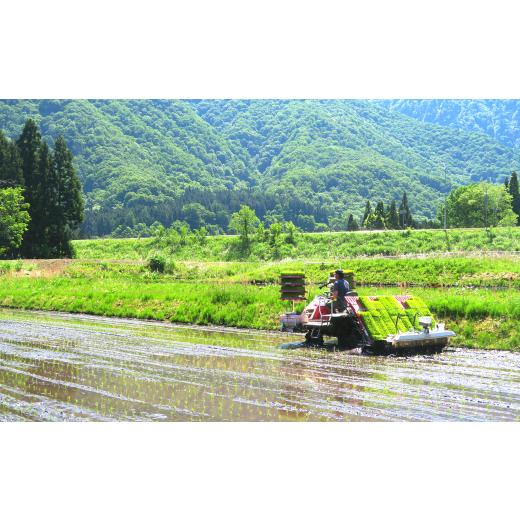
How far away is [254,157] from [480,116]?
6199 centimetres

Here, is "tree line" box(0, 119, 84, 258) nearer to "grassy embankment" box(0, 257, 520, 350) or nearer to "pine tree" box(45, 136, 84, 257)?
"pine tree" box(45, 136, 84, 257)

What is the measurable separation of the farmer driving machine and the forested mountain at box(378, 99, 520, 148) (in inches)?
6031

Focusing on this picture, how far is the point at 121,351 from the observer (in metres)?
15.2

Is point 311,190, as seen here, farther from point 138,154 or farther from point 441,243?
point 441,243

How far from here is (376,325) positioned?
14.2 meters

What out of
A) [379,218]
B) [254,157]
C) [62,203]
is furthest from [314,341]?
[254,157]

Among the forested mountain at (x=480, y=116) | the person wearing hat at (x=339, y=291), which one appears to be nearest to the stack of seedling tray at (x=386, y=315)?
the person wearing hat at (x=339, y=291)

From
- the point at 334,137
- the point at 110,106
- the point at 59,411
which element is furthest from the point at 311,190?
the point at 59,411

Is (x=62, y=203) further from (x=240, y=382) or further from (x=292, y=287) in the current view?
(x=240, y=382)

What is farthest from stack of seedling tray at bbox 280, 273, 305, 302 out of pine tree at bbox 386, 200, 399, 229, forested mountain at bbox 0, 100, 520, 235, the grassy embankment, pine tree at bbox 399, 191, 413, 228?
pine tree at bbox 399, 191, 413, 228

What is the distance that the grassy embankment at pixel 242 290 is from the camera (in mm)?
16000

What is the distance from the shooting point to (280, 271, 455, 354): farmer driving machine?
1395 centimetres

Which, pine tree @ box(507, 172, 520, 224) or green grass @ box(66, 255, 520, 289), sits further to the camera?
pine tree @ box(507, 172, 520, 224)

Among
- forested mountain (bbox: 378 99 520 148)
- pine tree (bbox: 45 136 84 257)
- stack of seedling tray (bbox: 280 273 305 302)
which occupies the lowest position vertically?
stack of seedling tray (bbox: 280 273 305 302)
